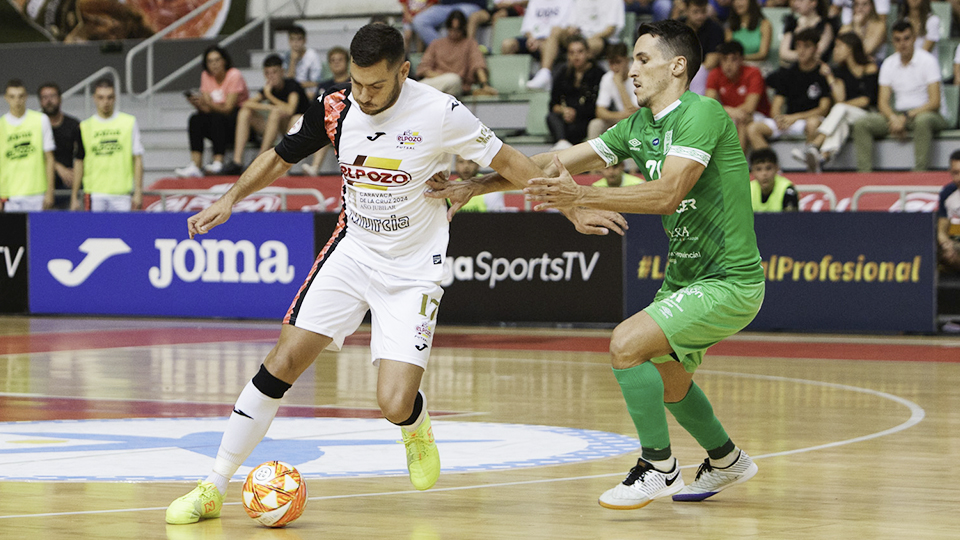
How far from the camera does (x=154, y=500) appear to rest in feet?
19.3

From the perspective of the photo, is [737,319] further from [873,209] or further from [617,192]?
[873,209]

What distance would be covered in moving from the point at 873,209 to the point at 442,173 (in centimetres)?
931

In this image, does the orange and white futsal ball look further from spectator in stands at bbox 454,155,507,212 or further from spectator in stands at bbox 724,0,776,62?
spectator in stands at bbox 724,0,776,62

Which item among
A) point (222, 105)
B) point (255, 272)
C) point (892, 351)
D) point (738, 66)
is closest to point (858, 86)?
point (738, 66)

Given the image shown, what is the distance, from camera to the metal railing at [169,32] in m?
22.0

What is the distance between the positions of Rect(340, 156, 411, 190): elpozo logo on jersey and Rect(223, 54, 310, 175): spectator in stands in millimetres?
12423

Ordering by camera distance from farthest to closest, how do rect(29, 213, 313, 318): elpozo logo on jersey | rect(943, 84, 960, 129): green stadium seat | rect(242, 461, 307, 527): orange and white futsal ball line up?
rect(943, 84, 960, 129): green stadium seat → rect(29, 213, 313, 318): elpozo logo on jersey → rect(242, 461, 307, 527): orange and white futsal ball

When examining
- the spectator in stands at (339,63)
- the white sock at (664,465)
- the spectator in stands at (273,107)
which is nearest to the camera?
the white sock at (664,465)

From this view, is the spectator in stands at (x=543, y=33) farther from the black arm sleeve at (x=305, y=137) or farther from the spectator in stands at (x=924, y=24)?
the black arm sleeve at (x=305, y=137)

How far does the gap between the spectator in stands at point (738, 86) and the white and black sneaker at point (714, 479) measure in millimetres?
10061

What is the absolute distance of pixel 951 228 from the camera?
13.4 m

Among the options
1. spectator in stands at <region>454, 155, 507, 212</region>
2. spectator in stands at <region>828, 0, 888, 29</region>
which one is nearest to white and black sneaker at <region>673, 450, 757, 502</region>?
spectator in stands at <region>454, 155, 507, 212</region>

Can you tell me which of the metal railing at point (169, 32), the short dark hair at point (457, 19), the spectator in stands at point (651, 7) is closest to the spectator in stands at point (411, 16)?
the short dark hair at point (457, 19)

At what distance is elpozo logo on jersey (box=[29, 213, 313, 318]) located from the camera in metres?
15.4
